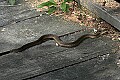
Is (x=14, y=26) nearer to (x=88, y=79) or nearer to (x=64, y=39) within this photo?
(x=64, y=39)

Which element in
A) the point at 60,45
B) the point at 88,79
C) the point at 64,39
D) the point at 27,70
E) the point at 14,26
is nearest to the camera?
the point at 88,79

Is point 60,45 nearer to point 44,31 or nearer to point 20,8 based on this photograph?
point 44,31

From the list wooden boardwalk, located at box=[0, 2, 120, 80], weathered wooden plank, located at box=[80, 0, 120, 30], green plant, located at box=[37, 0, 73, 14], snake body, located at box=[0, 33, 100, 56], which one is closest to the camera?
wooden boardwalk, located at box=[0, 2, 120, 80]

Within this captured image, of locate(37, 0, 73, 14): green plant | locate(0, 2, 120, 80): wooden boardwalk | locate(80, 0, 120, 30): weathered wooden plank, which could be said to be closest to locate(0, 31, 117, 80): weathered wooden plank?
locate(0, 2, 120, 80): wooden boardwalk

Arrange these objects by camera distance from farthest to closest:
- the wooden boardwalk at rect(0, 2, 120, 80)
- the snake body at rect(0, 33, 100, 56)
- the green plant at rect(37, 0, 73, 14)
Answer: the green plant at rect(37, 0, 73, 14)
the snake body at rect(0, 33, 100, 56)
the wooden boardwalk at rect(0, 2, 120, 80)

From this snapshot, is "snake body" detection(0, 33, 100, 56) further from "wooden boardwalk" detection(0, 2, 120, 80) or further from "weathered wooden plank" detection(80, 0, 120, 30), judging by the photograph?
"weathered wooden plank" detection(80, 0, 120, 30)

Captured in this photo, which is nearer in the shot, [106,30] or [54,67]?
[54,67]

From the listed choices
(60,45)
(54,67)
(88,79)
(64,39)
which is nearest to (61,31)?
(64,39)

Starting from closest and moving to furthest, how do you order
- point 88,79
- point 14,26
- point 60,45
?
point 88,79 → point 60,45 → point 14,26
